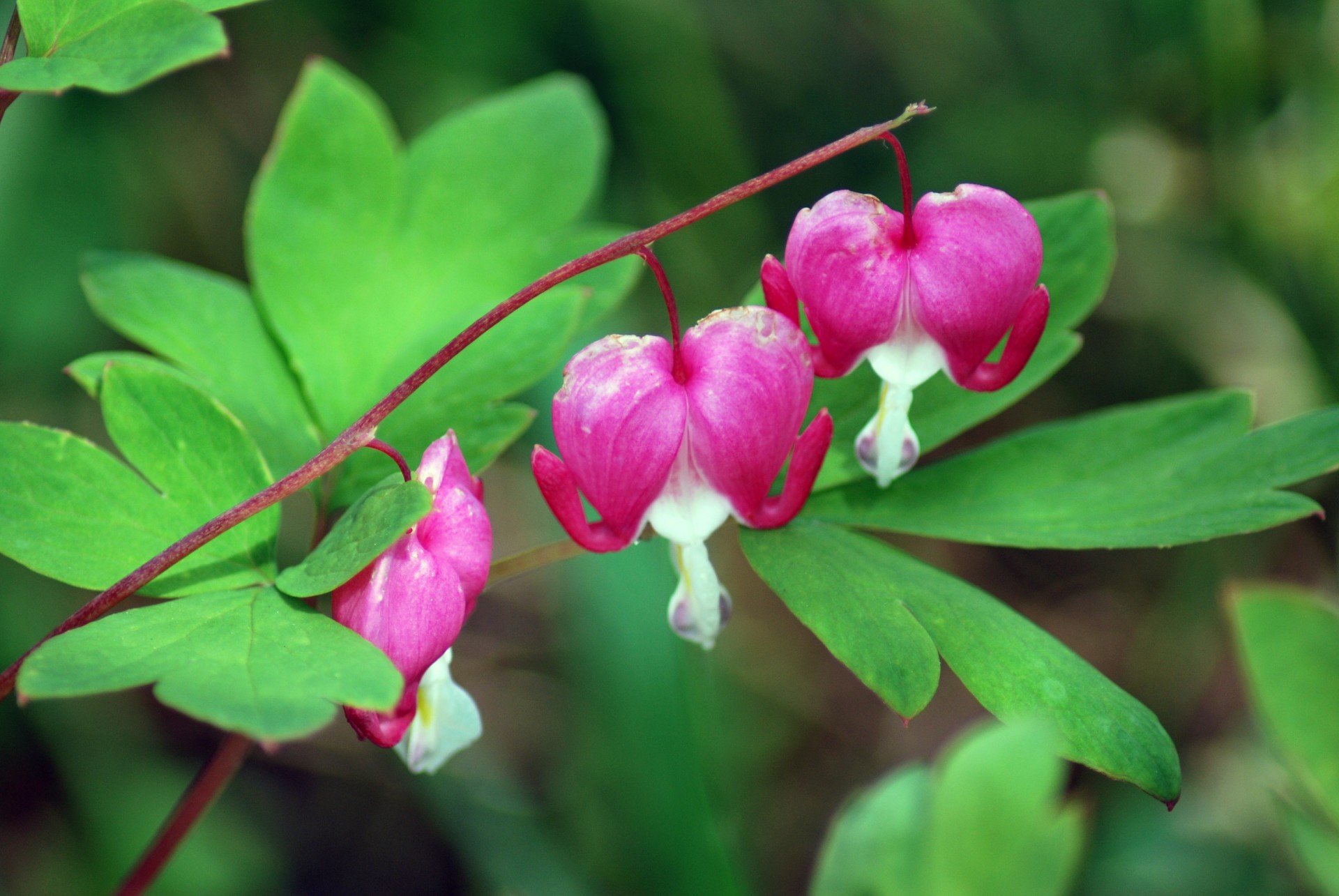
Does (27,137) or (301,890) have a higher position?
(27,137)

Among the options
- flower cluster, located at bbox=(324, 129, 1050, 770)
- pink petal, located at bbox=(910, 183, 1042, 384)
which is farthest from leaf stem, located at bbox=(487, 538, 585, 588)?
pink petal, located at bbox=(910, 183, 1042, 384)

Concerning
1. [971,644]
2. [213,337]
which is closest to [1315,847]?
[971,644]

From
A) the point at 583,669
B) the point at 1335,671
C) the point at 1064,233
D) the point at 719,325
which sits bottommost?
the point at 583,669

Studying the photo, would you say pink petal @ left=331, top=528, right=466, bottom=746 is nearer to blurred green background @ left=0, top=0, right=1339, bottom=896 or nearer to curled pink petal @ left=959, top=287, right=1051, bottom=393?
curled pink petal @ left=959, top=287, right=1051, bottom=393

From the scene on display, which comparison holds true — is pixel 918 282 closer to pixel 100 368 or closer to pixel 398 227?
pixel 398 227

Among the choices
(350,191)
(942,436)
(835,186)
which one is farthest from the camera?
(835,186)

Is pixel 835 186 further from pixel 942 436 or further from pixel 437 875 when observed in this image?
pixel 437 875

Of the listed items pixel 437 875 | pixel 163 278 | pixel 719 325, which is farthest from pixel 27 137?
pixel 719 325
